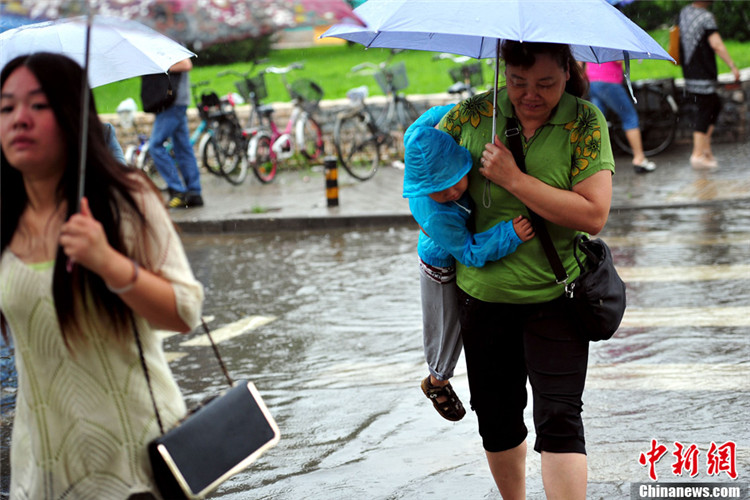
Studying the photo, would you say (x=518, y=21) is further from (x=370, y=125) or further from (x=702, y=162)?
(x=370, y=125)

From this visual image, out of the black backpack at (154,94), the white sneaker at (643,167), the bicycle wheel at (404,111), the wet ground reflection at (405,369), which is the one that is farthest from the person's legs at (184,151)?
the white sneaker at (643,167)

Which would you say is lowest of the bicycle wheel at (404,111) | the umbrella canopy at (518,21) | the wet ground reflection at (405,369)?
the wet ground reflection at (405,369)

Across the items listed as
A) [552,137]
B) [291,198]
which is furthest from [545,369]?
[291,198]

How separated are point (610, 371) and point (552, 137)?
2.71 metres

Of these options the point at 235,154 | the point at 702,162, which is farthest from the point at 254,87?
the point at 702,162

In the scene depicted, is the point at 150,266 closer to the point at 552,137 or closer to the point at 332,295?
the point at 552,137

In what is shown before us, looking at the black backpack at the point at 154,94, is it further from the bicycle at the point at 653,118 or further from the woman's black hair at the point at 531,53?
the woman's black hair at the point at 531,53

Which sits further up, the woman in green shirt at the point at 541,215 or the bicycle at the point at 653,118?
the woman in green shirt at the point at 541,215

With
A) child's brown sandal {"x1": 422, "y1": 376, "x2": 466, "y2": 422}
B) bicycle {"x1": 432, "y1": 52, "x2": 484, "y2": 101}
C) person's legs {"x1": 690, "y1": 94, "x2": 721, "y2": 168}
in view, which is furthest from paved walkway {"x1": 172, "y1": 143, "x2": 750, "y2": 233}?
child's brown sandal {"x1": 422, "y1": 376, "x2": 466, "y2": 422}

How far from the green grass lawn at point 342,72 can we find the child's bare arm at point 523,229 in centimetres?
1099

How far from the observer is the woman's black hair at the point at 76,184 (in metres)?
2.40

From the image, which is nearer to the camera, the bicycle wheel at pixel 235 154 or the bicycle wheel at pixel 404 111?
the bicycle wheel at pixel 235 154

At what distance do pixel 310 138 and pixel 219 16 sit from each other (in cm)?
1262

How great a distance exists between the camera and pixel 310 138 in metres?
15.0
